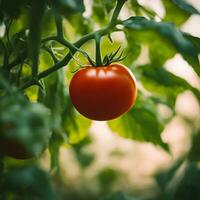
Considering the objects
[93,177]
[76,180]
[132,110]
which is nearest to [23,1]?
[132,110]

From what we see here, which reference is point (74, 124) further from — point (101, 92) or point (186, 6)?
point (186, 6)

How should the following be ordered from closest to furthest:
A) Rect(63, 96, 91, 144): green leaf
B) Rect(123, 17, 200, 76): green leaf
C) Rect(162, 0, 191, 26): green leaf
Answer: Rect(123, 17, 200, 76): green leaf, Rect(162, 0, 191, 26): green leaf, Rect(63, 96, 91, 144): green leaf

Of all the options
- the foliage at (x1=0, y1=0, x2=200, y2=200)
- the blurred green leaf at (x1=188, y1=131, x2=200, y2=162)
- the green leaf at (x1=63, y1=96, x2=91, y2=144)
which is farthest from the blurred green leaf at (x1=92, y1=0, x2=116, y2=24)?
the blurred green leaf at (x1=188, y1=131, x2=200, y2=162)

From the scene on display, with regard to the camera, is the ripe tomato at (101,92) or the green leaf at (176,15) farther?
the green leaf at (176,15)

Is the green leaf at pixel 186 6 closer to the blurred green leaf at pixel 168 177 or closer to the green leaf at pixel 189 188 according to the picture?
the green leaf at pixel 189 188

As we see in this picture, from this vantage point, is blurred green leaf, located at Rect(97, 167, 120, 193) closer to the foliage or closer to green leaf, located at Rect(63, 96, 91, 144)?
the foliage

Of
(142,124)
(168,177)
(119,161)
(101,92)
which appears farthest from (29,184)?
(119,161)

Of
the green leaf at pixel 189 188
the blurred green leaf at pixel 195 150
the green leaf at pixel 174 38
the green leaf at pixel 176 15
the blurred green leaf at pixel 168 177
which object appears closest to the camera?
the green leaf at pixel 174 38

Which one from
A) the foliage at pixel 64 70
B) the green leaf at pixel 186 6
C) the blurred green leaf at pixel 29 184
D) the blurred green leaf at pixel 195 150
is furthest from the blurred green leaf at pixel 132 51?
the blurred green leaf at pixel 195 150
